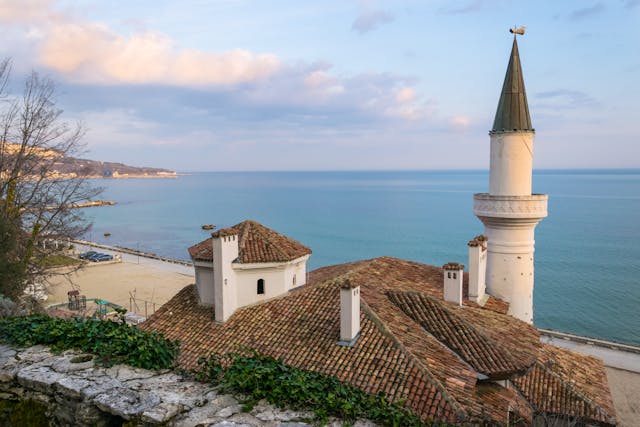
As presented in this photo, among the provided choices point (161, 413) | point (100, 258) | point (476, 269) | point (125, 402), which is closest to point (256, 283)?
point (476, 269)

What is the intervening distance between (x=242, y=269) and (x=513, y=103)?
41.2 ft

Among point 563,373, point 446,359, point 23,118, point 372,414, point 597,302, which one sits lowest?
point 597,302

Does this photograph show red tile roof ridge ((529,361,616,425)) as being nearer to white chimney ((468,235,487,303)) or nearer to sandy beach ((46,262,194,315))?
white chimney ((468,235,487,303))

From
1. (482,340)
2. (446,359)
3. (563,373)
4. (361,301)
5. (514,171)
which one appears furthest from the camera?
(514,171)

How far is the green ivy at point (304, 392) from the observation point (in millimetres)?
4566

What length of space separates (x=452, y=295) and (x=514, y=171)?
643cm

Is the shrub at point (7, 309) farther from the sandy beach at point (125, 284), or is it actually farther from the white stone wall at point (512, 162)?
the sandy beach at point (125, 284)

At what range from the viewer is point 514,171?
62.6 ft

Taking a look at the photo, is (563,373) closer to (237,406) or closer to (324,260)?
(237,406)

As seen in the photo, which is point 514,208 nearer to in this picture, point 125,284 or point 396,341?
point 396,341

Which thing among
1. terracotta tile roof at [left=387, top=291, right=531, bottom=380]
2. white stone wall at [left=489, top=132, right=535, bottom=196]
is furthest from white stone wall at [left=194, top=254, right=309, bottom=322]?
white stone wall at [left=489, top=132, right=535, bottom=196]

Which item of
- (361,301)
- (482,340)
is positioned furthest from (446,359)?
(361,301)

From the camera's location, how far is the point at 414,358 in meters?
11.3

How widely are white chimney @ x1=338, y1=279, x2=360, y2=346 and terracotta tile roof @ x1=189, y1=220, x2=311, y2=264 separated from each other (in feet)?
13.3
